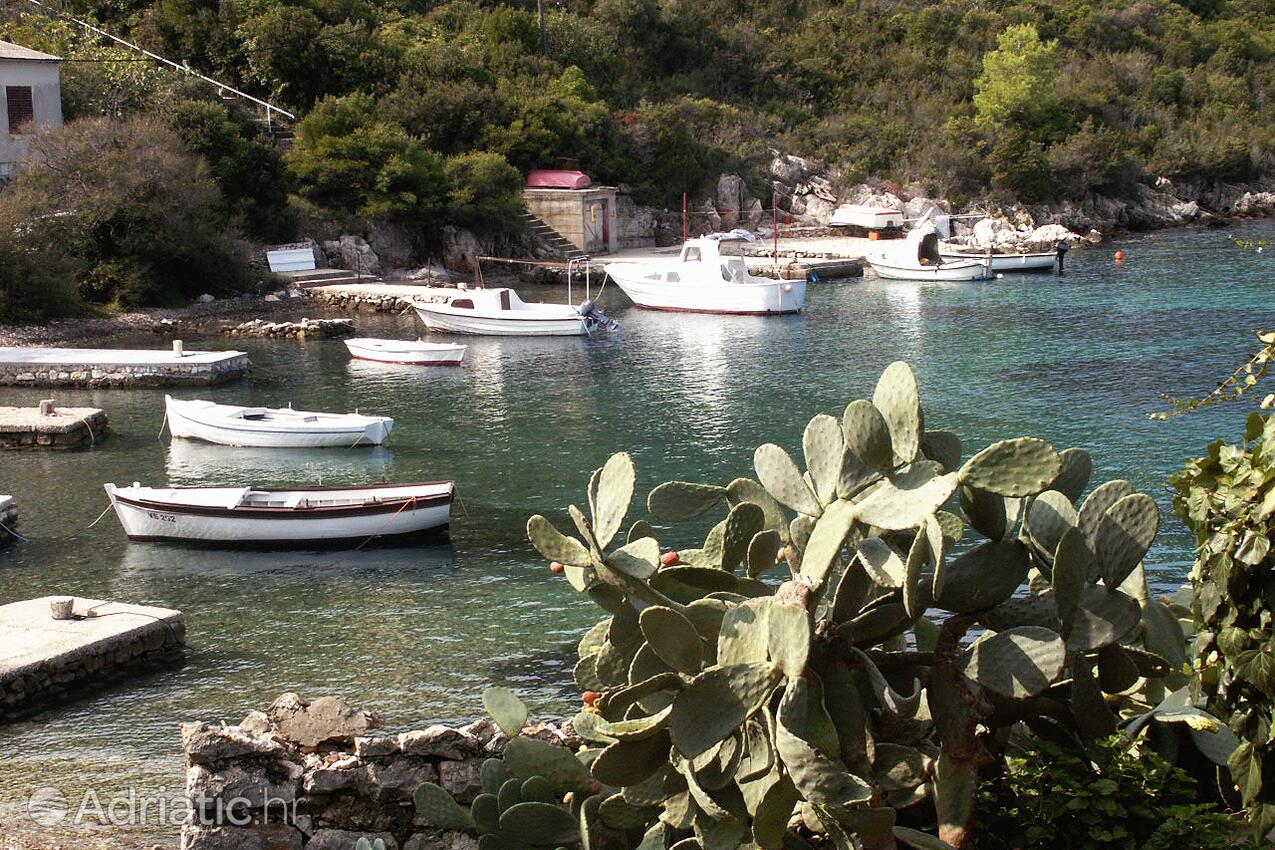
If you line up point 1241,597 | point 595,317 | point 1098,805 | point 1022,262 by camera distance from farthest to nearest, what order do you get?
point 1022,262 → point 595,317 → point 1098,805 → point 1241,597

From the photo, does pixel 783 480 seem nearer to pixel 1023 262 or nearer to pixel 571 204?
pixel 1023 262

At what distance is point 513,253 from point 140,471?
103 ft

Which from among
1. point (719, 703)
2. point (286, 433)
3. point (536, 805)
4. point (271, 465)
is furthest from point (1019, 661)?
point (286, 433)

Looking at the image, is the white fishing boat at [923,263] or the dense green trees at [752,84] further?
the dense green trees at [752,84]

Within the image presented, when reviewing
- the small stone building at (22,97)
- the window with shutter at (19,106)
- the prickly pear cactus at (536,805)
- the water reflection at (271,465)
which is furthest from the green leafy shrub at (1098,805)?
the window with shutter at (19,106)

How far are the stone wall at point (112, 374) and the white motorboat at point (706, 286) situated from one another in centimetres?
1791

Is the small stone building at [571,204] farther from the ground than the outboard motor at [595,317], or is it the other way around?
the small stone building at [571,204]

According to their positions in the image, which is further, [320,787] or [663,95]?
[663,95]

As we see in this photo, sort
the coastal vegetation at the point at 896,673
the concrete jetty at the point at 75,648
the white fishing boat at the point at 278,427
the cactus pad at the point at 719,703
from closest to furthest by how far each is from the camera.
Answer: the cactus pad at the point at 719,703
the coastal vegetation at the point at 896,673
the concrete jetty at the point at 75,648
the white fishing boat at the point at 278,427

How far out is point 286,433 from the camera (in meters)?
25.8

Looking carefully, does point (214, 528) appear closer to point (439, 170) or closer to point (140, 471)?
point (140, 471)

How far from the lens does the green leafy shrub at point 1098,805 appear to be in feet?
18.3

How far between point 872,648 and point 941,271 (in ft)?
154

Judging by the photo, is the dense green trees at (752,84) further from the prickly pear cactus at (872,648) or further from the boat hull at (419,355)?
the prickly pear cactus at (872,648)
